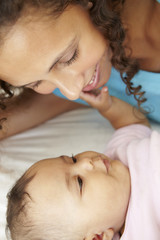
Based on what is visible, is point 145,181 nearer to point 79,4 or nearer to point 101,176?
point 101,176

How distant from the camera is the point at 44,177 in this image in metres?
1.07

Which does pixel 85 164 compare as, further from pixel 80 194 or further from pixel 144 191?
pixel 144 191

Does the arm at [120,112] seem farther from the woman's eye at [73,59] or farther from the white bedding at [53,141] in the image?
the woman's eye at [73,59]

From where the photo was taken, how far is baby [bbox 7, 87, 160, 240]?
1.04 meters

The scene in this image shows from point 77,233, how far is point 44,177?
219 mm

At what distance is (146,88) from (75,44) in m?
0.44

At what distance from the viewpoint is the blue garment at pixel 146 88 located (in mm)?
1306

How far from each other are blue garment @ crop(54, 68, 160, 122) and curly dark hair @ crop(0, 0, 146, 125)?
0.09 ft

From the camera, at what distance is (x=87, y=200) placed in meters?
1.08

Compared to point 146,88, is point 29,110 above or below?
below

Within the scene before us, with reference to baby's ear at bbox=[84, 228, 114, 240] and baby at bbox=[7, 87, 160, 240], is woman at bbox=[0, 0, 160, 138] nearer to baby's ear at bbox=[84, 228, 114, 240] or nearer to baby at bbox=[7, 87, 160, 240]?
baby at bbox=[7, 87, 160, 240]

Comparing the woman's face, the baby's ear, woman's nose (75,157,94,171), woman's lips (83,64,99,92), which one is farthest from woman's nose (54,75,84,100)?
the baby's ear

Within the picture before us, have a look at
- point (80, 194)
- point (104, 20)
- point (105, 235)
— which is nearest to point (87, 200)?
A: point (80, 194)

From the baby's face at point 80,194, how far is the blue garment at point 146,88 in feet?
1.31
